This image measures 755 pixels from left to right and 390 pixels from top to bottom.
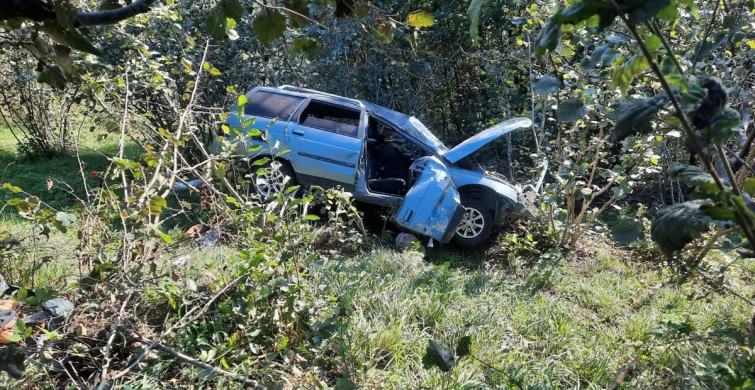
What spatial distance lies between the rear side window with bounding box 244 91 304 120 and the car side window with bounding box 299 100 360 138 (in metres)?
0.20

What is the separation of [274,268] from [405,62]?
715 cm

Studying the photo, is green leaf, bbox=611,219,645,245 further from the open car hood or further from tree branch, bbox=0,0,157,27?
the open car hood

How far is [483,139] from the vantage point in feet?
21.7

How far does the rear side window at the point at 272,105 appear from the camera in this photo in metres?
7.29

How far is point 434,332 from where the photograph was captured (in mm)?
3584

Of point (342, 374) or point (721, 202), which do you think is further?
point (342, 374)

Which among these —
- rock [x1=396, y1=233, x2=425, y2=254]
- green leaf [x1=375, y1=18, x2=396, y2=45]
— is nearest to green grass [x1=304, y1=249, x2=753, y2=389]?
rock [x1=396, y1=233, x2=425, y2=254]

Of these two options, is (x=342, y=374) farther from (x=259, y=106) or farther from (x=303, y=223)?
(x=259, y=106)

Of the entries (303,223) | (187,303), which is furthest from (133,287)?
(303,223)

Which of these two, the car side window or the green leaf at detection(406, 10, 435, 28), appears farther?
the car side window

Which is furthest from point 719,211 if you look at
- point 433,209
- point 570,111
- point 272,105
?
point 272,105

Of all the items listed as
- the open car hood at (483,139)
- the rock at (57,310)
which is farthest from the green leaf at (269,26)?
the open car hood at (483,139)

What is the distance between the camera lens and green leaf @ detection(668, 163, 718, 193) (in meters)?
1.04

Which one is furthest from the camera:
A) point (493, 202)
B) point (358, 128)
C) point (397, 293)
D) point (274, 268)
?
point (358, 128)
